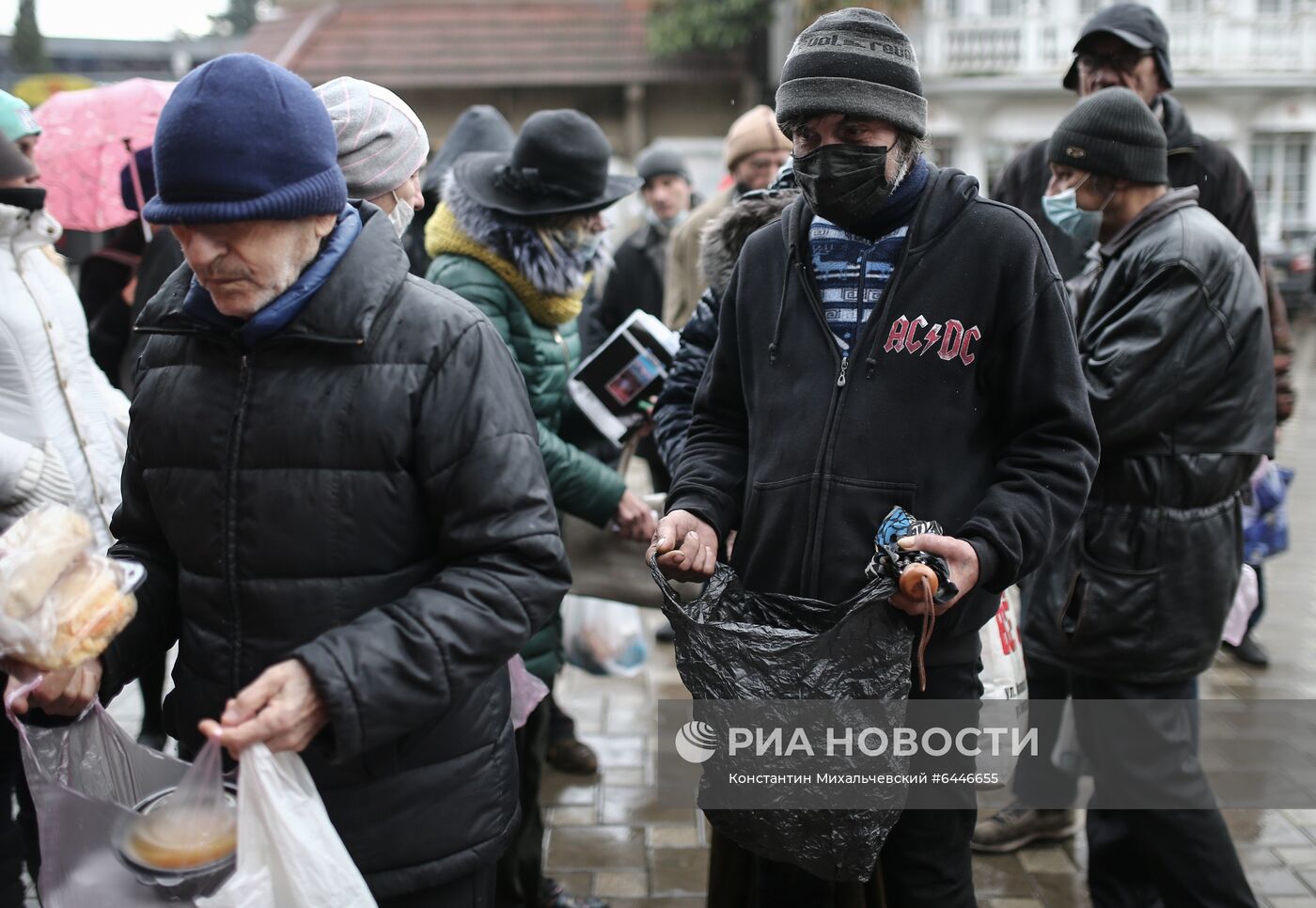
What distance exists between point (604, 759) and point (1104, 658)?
1.96 metres

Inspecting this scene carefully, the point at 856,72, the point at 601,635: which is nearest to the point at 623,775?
the point at 601,635

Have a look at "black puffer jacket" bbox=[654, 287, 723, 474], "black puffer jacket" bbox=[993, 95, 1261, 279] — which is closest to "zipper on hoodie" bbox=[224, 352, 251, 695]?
"black puffer jacket" bbox=[654, 287, 723, 474]

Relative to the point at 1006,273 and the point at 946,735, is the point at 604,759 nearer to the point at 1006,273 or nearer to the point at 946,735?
the point at 946,735

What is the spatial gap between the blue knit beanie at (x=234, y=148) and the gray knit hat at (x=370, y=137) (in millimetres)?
849

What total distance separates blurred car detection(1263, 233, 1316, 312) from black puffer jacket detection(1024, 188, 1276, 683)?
66.9 ft

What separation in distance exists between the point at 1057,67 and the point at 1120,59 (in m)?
22.7

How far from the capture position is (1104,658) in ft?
10.5

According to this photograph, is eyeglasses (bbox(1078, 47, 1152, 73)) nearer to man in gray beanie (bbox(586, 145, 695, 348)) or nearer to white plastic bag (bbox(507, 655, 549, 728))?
man in gray beanie (bbox(586, 145, 695, 348))

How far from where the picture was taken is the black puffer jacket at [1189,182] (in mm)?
3914

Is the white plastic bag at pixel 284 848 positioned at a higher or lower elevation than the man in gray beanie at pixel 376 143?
lower

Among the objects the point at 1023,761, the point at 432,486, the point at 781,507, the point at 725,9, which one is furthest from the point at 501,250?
the point at 725,9

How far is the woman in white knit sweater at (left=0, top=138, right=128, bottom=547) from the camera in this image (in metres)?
3.00

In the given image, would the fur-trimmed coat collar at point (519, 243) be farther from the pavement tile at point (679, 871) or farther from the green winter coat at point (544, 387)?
the pavement tile at point (679, 871)

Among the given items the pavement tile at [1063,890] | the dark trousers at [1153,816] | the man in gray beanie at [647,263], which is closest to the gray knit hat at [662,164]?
the man in gray beanie at [647,263]
